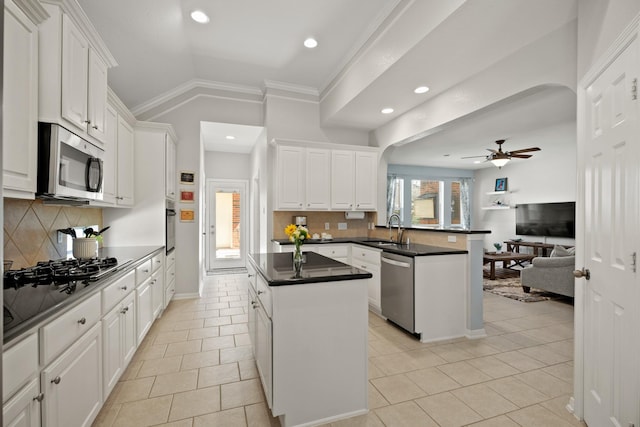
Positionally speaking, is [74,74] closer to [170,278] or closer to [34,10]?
[34,10]

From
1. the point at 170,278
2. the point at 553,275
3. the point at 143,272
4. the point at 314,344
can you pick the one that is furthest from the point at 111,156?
the point at 553,275

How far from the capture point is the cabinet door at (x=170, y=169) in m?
4.06

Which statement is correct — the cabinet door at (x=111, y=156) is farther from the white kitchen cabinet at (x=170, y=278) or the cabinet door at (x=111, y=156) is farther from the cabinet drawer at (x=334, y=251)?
the cabinet drawer at (x=334, y=251)

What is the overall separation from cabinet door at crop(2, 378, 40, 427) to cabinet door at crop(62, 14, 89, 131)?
58.1 inches

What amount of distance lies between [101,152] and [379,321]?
11.1 feet

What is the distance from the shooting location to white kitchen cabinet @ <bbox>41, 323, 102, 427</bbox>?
131 centimetres

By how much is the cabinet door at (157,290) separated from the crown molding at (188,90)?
2524mm

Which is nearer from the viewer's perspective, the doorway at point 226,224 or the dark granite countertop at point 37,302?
the dark granite countertop at point 37,302

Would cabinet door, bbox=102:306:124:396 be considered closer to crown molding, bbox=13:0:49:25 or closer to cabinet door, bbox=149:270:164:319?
cabinet door, bbox=149:270:164:319

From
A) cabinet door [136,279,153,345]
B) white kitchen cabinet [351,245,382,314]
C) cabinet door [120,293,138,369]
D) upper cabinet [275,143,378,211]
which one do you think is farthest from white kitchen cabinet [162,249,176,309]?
white kitchen cabinet [351,245,382,314]

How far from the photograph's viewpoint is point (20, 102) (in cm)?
153

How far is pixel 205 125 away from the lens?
16.3 ft

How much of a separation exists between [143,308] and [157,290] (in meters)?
0.67

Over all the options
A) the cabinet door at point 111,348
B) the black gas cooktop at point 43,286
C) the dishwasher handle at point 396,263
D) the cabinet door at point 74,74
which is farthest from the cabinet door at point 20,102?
the dishwasher handle at point 396,263
